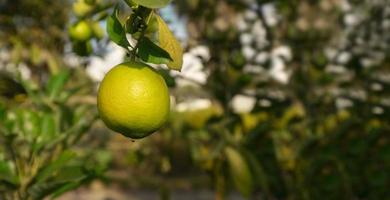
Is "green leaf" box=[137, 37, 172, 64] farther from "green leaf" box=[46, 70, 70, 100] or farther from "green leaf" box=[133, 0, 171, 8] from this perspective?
"green leaf" box=[46, 70, 70, 100]

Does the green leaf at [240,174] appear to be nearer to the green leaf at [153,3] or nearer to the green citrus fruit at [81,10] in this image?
the green citrus fruit at [81,10]

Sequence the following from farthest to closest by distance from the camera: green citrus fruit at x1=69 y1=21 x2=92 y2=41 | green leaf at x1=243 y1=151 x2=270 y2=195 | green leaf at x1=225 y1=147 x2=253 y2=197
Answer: green leaf at x1=243 y1=151 x2=270 y2=195
green leaf at x1=225 y1=147 x2=253 y2=197
green citrus fruit at x1=69 y1=21 x2=92 y2=41

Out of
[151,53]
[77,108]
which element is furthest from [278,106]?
[151,53]

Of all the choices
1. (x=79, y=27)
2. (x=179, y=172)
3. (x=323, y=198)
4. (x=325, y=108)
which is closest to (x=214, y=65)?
(x=325, y=108)

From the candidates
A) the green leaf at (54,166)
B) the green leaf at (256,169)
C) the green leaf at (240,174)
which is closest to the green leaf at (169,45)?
the green leaf at (54,166)

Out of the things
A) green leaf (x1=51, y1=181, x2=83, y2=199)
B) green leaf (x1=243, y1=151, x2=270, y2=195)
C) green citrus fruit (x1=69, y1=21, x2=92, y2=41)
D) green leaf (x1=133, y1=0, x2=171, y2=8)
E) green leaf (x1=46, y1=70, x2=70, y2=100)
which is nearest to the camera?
green leaf (x1=133, y1=0, x2=171, y2=8)

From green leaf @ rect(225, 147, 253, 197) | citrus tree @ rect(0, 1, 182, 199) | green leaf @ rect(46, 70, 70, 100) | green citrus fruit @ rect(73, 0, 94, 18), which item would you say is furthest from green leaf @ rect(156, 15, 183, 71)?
green leaf @ rect(225, 147, 253, 197)
